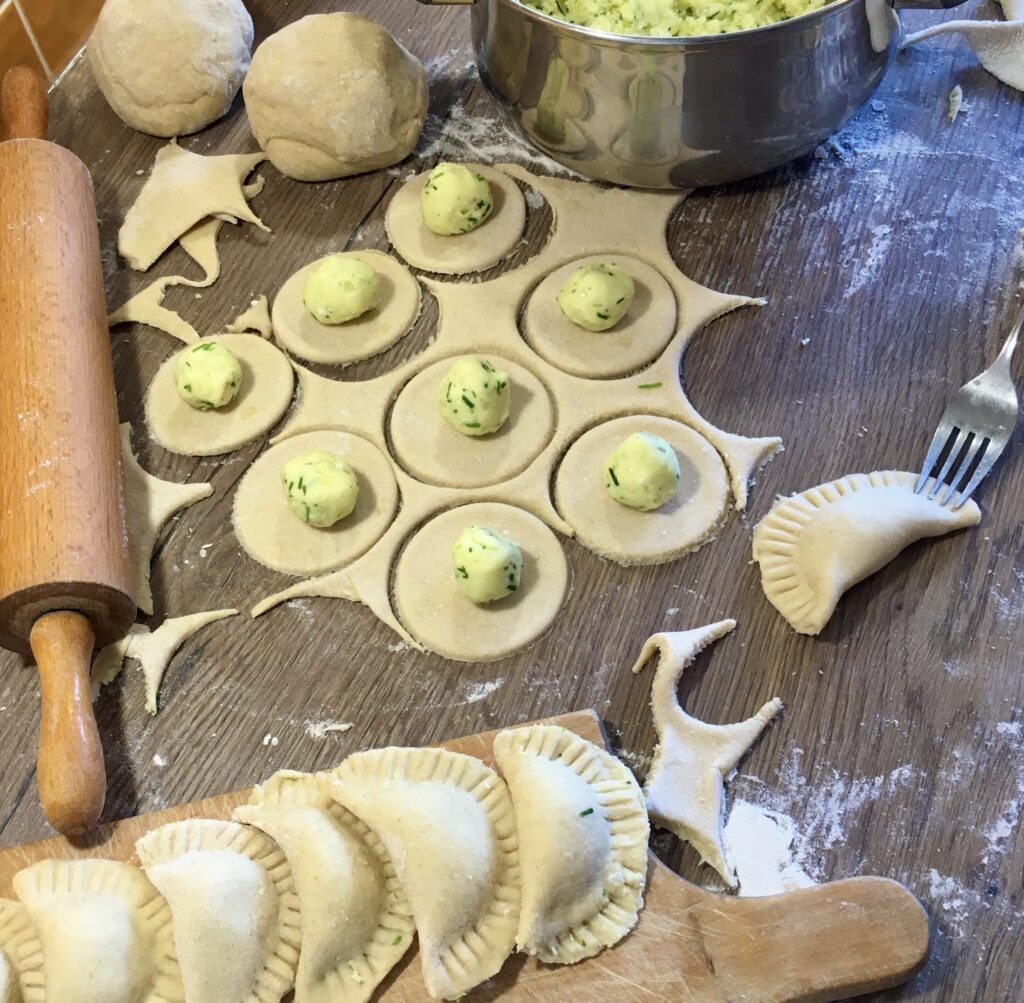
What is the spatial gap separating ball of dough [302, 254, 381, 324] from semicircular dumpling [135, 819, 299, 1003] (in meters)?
0.82

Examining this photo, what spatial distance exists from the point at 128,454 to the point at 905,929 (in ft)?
3.96

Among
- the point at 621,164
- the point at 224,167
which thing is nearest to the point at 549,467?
the point at 621,164

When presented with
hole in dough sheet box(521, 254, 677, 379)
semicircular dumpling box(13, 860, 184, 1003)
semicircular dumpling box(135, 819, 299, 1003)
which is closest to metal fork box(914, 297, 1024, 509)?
hole in dough sheet box(521, 254, 677, 379)

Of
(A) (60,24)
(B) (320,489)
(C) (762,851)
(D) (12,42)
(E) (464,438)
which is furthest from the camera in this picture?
(A) (60,24)

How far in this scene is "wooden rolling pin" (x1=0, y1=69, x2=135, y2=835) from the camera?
124cm

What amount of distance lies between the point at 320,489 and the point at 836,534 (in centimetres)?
68

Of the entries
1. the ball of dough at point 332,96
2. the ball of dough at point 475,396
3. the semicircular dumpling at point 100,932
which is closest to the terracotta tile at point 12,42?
the ball of dough at point 332,96

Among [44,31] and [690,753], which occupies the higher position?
[44,31]

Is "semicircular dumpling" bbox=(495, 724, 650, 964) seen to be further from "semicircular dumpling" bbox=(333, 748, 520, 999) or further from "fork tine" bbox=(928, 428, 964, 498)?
"fork tine" bbox=(928, 428, 964, 498)

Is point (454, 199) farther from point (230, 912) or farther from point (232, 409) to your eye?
point (230, 912)

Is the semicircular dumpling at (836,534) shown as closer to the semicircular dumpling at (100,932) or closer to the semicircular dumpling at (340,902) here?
the semicircular dumpling at (340,902)

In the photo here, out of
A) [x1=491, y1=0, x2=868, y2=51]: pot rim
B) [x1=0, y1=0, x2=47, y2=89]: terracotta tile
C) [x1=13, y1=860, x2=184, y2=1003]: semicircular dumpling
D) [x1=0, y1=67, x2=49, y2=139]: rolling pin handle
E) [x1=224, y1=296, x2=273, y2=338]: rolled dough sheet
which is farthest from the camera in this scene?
[x1=0, y1=0, x2=47, y2=89]: terracotta tile

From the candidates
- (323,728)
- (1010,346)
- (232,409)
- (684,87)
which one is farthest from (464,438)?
(1010,346)

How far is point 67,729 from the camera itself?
1.23 m
